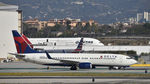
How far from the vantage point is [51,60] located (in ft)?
253

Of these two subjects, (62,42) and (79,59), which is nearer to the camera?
(79,59)

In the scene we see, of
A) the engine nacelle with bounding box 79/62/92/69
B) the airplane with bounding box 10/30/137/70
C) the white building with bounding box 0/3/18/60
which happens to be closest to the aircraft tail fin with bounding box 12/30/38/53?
the airplane with bounding box 10/30/137/70

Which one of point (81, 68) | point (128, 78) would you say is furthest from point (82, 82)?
point (81, 68)

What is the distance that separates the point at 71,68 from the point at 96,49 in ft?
127

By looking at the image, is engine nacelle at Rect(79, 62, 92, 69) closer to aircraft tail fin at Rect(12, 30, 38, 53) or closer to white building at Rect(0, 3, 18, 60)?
aircraft tail fin at Rect(12, 30, 38, 53)

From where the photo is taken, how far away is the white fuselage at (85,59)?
75562 millimetres

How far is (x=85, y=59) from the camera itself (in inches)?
3017

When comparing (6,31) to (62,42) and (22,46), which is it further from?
(22,46)

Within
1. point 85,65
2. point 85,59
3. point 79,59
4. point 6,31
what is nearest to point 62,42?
point 6,31

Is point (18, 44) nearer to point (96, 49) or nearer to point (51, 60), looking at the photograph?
point (51, 60)

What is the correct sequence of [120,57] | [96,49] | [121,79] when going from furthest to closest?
[96,49], [120,57], [121,79]

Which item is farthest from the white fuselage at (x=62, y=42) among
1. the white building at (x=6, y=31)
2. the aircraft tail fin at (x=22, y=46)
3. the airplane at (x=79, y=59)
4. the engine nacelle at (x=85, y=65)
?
the engine nacelle at (x=85, y=65)

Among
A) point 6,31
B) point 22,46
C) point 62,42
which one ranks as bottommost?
point 62,42

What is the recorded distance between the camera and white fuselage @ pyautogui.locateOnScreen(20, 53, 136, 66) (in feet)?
248
